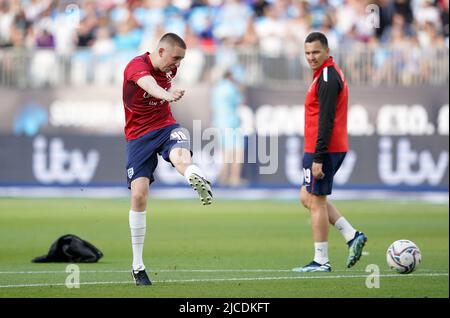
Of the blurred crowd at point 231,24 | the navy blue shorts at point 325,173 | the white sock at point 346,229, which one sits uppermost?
the blurred crowd at point 231,24

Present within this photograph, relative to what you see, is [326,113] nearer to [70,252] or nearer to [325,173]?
[325,173]

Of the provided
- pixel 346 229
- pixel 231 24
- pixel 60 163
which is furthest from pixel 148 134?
pixel 231 24

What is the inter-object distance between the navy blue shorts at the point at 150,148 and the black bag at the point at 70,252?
8.05ft

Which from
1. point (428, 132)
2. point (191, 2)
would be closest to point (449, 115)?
point (428, 132)

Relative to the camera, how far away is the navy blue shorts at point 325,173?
1209 centimetres

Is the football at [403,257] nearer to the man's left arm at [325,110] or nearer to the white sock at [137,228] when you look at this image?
the man's left arm at [325,110]

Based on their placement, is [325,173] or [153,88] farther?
[325,173]

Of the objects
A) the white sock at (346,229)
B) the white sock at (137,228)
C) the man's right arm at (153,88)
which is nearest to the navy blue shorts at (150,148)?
the white sock at (137,228)

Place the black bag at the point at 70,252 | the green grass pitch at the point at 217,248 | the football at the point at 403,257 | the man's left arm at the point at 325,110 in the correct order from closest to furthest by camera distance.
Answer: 1. the green grass pitch at the point at 217,248
2. the football at the point at 403,257
3. the man's left arm at the point at 325,110
4. the black bag at the point at 70,252

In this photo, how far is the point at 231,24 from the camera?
28.7m

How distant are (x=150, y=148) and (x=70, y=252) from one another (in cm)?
274

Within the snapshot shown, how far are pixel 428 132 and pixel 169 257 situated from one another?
12.7 meters

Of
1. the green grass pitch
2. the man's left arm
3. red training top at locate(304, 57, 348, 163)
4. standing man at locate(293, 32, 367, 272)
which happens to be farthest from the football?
red training top at locate(304, 57, 348, 163)

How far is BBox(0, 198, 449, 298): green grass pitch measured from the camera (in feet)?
34.9
